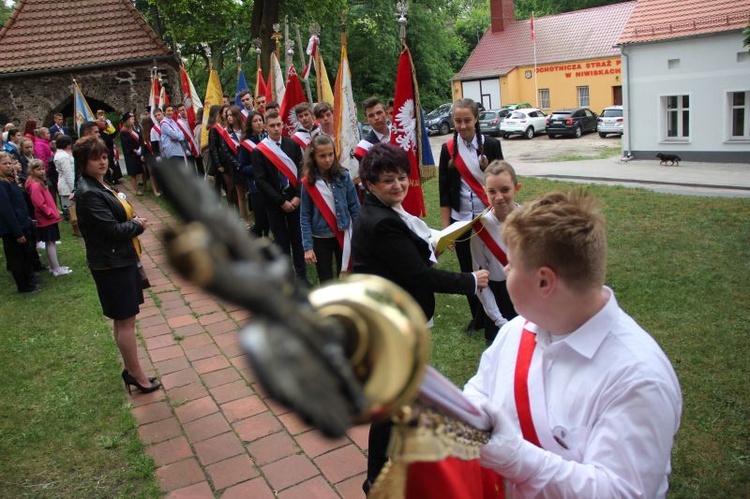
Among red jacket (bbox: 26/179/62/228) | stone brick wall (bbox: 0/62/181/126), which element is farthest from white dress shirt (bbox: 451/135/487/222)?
stone brick wall (bbox: 0/62/181/126)

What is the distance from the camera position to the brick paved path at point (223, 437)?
3461 mm

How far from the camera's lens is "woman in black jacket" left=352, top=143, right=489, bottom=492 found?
3145 millimetres

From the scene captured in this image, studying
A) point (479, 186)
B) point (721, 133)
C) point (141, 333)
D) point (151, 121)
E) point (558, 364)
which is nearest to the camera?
point (558, 364)

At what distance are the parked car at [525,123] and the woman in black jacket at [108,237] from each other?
26.8 metres

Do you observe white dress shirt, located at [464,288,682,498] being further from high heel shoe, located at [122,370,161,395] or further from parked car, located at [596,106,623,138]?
parked car, located at [596,106,623,138]

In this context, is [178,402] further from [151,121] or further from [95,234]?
[151,121]

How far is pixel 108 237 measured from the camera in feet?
13.8

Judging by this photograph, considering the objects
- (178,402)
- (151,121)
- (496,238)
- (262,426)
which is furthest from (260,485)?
(151,121)

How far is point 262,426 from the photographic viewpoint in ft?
13.6

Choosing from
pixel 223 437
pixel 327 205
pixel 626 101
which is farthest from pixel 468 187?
pixel 626 101

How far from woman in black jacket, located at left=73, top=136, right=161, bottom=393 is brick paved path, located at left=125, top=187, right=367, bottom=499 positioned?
560mm

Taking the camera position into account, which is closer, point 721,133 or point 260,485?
point 260,485

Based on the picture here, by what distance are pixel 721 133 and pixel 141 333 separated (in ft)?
59.2

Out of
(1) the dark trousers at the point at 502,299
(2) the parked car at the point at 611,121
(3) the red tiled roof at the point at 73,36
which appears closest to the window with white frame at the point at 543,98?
(2) the parked car at the point at 611,121
